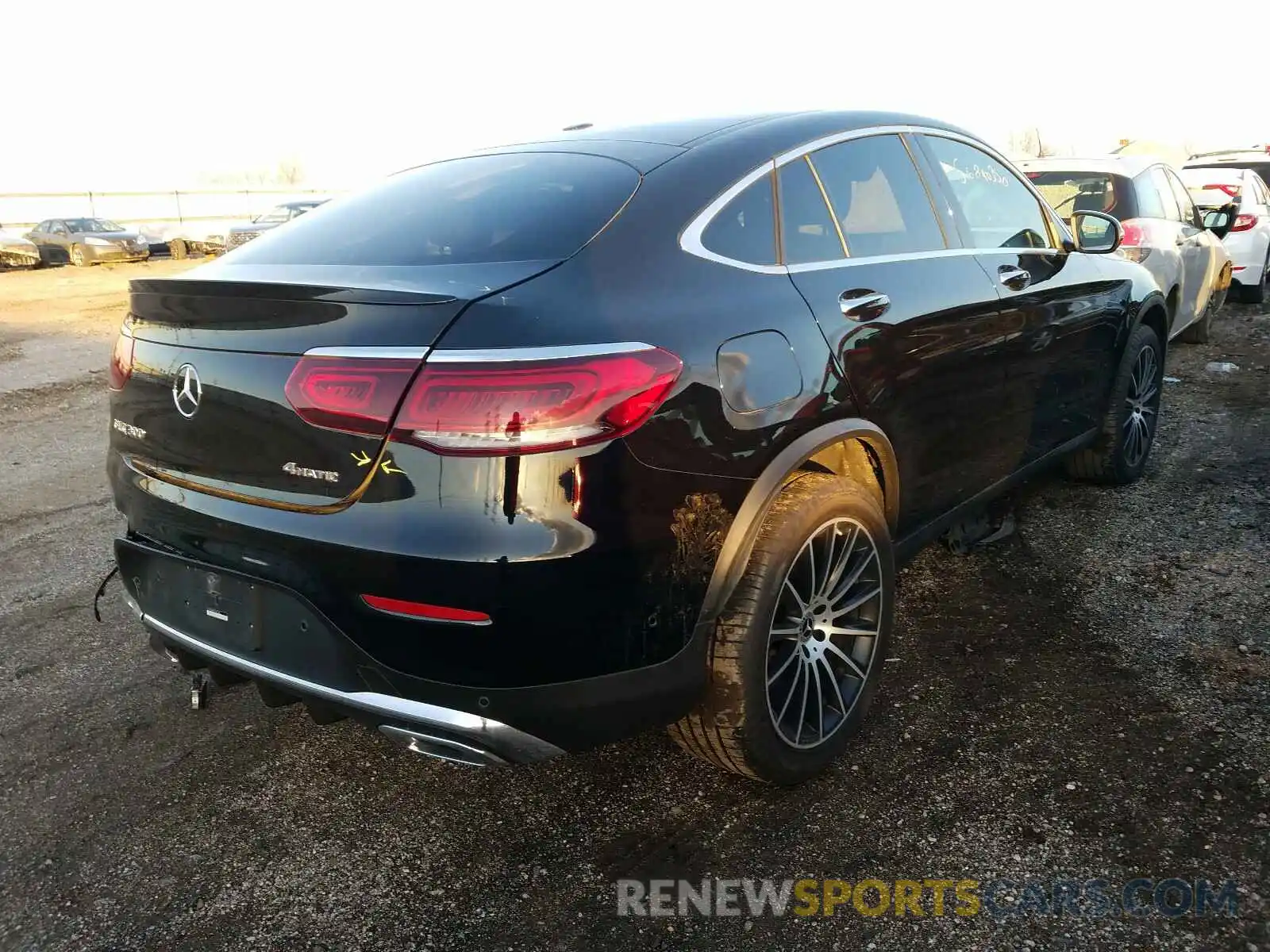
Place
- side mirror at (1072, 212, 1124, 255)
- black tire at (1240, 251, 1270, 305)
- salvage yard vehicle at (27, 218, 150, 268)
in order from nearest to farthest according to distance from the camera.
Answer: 1. side mirror at (1072, 212, 1124, 255)
2. black tire at (1240, 251, 1270, 305)
3. salvage yard vehicle at (27, 218, 150, 268)

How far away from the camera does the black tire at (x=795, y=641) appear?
226 cm

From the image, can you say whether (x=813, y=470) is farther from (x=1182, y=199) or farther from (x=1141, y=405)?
(x=1182, y=199)

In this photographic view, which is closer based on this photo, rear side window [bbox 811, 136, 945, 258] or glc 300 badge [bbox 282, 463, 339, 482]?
glc 300 badge [bbox 282, 463, 339, 482]

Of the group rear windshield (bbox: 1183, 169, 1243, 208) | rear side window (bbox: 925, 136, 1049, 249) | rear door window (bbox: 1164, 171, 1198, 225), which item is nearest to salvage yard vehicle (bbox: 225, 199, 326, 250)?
rear windshield (bbox: 1183, 169, 1243, 208)

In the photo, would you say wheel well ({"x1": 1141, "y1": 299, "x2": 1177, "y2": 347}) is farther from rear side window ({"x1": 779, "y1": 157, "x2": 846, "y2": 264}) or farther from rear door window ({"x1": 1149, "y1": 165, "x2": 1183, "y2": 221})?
rear side window ({"x1": 779, "y1": 157, "x2": 846, "y2": 264})

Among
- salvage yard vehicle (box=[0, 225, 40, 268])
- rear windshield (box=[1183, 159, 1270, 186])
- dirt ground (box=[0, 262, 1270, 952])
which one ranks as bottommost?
dirt ground (box=[0, 262, 1270, 952])

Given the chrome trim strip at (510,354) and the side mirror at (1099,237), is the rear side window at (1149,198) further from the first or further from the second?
the chrome trim strip at (510,354)

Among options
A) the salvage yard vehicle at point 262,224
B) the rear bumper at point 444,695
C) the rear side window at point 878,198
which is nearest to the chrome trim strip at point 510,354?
the rear bumper at point 444,695

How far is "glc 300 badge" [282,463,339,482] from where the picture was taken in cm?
198

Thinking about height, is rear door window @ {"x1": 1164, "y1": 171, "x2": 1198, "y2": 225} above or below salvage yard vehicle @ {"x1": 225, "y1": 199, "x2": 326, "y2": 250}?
above

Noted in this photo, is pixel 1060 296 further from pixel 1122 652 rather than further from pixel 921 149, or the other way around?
pixel 1122 652

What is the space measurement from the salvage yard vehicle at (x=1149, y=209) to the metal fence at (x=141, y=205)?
2485 cm

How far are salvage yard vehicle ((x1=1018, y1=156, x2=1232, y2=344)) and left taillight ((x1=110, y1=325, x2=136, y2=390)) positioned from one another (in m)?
6.01

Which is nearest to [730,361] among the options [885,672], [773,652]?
[773,652]
